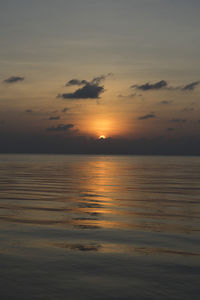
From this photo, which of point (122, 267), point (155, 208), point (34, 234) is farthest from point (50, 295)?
point (155, 208)

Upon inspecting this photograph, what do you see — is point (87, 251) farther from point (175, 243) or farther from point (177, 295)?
point (177, 295)

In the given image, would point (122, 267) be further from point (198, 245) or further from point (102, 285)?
point (198, 245)

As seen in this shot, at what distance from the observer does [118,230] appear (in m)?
14.5

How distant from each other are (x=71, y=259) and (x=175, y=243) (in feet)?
13.9

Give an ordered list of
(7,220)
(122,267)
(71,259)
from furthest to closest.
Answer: (7,220)
(71,259)
(122,267)

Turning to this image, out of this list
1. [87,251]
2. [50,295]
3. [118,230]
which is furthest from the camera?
[118,230]

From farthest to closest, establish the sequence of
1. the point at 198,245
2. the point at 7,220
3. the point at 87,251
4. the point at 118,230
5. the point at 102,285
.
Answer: the point at 7,220 < the point at 118,230 < the point at 198,245 < the point at 87,251 < the point at 102,285

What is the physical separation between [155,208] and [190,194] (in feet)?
28.3

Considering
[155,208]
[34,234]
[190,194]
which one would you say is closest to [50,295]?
[34,234]

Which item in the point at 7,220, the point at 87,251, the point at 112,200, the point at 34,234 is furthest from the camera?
the point at 112,200

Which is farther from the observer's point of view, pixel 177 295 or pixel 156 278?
pixel 156 278

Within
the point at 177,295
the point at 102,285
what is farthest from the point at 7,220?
the point at 177,295

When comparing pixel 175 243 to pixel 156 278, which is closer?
pixel 156 278

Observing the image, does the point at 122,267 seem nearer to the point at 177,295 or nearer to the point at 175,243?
the point at 177,295
